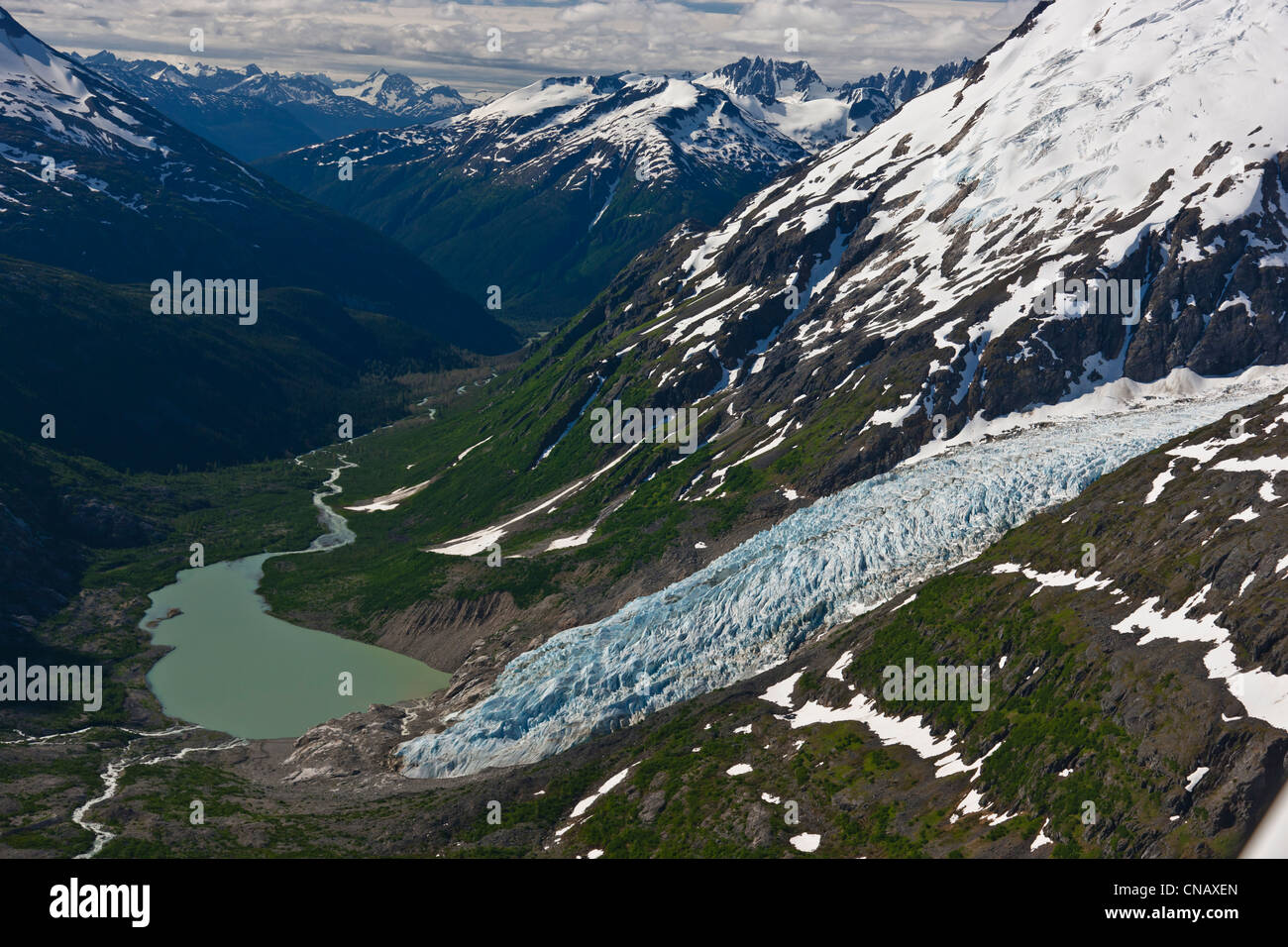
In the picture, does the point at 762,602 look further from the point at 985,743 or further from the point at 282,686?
the point at 282,686

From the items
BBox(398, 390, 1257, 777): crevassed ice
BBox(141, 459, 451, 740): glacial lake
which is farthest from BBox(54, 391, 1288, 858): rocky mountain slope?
BBox(141, 459, 451, 740): glacial lake

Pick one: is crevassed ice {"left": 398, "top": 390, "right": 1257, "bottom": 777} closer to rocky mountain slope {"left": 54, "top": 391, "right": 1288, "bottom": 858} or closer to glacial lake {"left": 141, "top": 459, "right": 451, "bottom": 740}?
rocky mountain slope {"left": 54, "top": 391, "right": 1288, "bottom": 858}

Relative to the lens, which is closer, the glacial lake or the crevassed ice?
the crevassed ice

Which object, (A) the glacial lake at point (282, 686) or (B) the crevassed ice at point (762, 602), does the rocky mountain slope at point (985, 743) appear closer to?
(B) the crevassed ice at point (762, 602)

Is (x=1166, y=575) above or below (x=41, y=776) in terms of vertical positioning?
above

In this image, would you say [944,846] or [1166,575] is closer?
[944,846]
